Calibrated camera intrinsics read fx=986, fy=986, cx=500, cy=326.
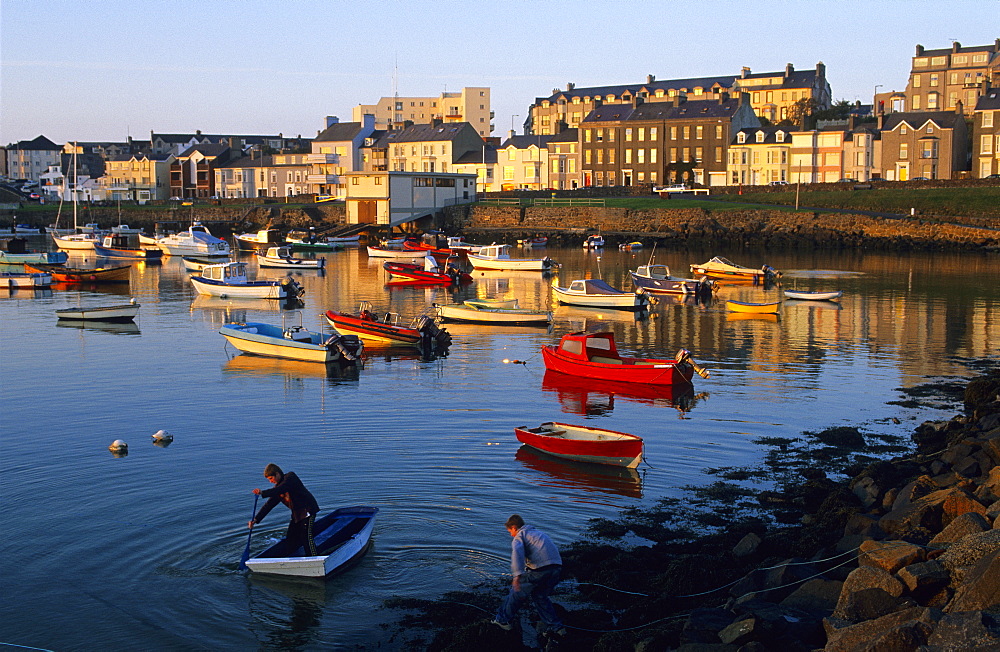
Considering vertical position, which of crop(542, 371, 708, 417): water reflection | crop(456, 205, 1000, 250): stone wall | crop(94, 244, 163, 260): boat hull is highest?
crop(456, 205, 1000, 250): stone wall

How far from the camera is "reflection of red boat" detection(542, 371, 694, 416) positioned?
28906 mm

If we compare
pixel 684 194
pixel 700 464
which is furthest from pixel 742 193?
pixel 700 464

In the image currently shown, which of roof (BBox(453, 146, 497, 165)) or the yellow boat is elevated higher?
roof (BBox(453, 146, 497, 165))

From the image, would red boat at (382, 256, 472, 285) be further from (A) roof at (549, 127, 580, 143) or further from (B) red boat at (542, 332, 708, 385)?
(A) roof at (549, 127, 580, 143)

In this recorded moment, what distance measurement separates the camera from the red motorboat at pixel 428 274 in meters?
64.8

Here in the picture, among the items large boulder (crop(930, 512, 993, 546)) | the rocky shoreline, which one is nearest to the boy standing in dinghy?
the rocky shoreline

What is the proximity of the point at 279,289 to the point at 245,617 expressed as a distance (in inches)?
1668

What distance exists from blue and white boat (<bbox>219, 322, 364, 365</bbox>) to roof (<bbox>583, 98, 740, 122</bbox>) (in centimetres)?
8668

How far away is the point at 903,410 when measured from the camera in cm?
2750

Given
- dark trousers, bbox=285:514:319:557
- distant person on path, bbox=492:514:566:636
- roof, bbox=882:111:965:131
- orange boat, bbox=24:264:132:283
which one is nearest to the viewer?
distant person on path, bbox=492:514:566:636

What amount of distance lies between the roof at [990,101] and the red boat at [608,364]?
275ft

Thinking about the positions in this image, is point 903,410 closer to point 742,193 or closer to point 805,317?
point 805,317

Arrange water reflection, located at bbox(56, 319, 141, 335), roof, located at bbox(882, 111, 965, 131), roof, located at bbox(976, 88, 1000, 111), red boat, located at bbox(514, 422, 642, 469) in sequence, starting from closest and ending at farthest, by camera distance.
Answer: red boat, located at bbox(514, 422, 642, 469)
water reflection, located at bbox(56, 319, 141, 335)
roof, located at bbox(976, 88, 1000, 111)
roof, located at bbox(882, 111, 965, 131)

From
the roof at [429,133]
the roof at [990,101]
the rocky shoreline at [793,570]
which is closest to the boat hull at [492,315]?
the rocky shoreline at [793,570]
